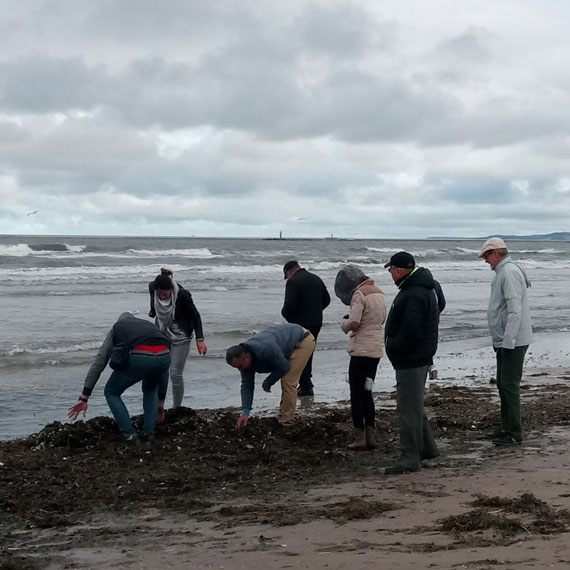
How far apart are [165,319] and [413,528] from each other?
4.00 metres

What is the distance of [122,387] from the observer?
7.01 metres

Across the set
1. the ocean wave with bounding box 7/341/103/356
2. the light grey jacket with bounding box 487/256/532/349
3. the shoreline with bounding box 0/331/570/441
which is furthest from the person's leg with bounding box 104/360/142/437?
the ocean wave with bounding box 7/341/103/356

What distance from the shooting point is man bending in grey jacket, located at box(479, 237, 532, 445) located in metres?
6.92

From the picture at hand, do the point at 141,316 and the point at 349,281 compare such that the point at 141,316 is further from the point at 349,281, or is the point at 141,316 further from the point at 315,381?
the point at 349,281

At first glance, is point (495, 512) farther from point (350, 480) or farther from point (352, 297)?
point (352, 297)

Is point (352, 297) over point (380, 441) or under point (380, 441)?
over

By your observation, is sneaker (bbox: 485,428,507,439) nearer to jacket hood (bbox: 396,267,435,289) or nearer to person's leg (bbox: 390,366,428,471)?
person's leg (bbox: 390,366,428,471)

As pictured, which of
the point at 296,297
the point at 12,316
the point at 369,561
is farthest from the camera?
the point at 12,316

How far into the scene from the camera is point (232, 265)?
1795 inches

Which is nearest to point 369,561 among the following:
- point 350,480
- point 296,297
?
point 350,480

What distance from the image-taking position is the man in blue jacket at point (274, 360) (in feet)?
22.8

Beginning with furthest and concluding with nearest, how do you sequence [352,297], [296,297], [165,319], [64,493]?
1. [296,297]
2. [165,319]
3. [352,297]
4. [64,493]

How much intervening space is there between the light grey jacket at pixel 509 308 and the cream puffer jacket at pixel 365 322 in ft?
3.12

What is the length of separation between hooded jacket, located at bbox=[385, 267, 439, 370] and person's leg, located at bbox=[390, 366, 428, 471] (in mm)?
106
